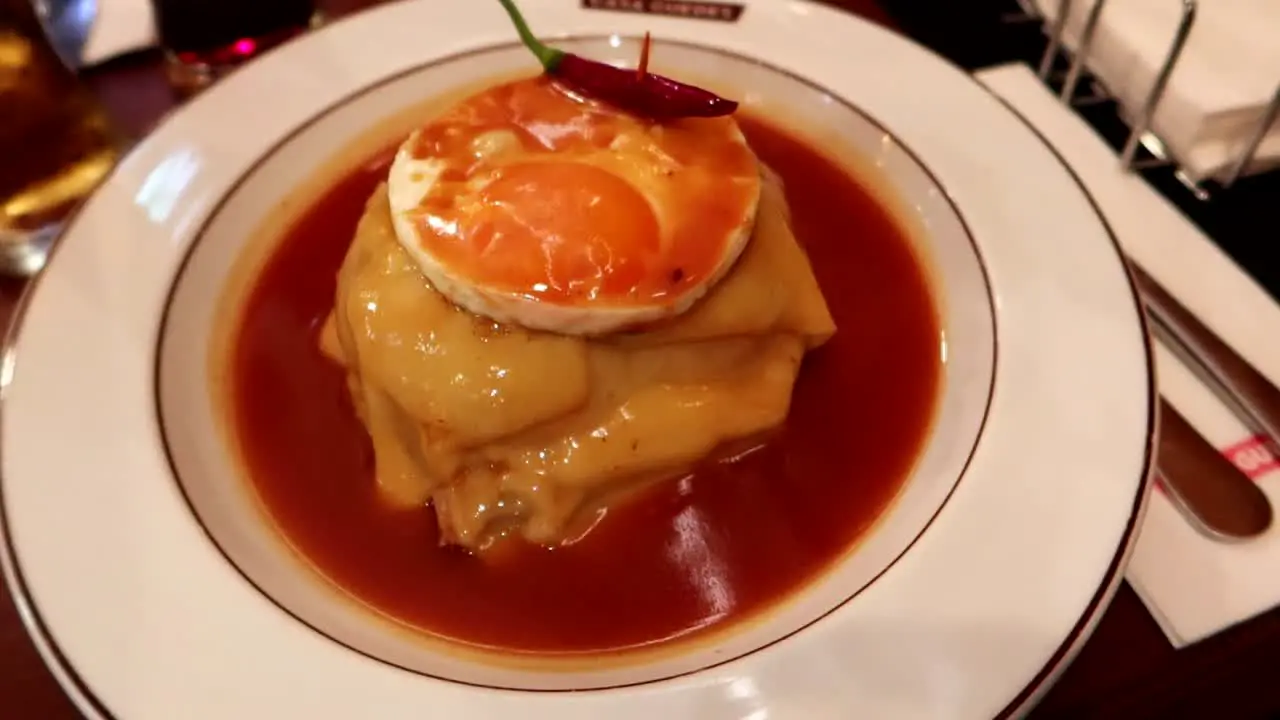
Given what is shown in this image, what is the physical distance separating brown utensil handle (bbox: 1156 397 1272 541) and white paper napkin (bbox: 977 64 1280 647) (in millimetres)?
19

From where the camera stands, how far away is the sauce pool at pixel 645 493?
1566mm

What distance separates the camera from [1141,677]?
4.65ft

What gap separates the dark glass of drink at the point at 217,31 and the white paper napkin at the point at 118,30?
11 cm

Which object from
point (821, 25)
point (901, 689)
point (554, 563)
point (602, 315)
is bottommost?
point (554, 563)

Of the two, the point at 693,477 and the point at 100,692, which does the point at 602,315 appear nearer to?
the point at 693,477

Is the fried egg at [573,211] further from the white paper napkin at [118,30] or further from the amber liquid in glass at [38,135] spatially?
the white paper napkin at [118,30]

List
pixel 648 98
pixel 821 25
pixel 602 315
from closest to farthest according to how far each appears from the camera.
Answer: pixel 602 315 → pixel 648 98 → pixel 821 25

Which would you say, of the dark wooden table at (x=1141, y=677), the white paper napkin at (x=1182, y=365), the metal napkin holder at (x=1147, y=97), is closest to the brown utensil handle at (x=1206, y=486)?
the white paper napkin at (x=1182, y=365)

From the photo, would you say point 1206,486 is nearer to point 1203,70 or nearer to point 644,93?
point 1203,70

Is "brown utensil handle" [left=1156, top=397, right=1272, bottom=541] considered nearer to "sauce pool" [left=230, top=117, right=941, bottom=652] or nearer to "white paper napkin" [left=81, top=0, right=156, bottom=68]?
"sauce pool" [left=230, top=117, right=941, bottom=652]

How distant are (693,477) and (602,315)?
16.2 inches

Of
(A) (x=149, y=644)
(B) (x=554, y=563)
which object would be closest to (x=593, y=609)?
(B) (x=554, y=563)

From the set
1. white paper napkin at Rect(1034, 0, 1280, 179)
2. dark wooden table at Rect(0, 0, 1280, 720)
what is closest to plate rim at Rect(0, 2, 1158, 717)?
dark wooden table at Rect(0, 0, 1280, 720)

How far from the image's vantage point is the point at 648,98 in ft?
5.70
